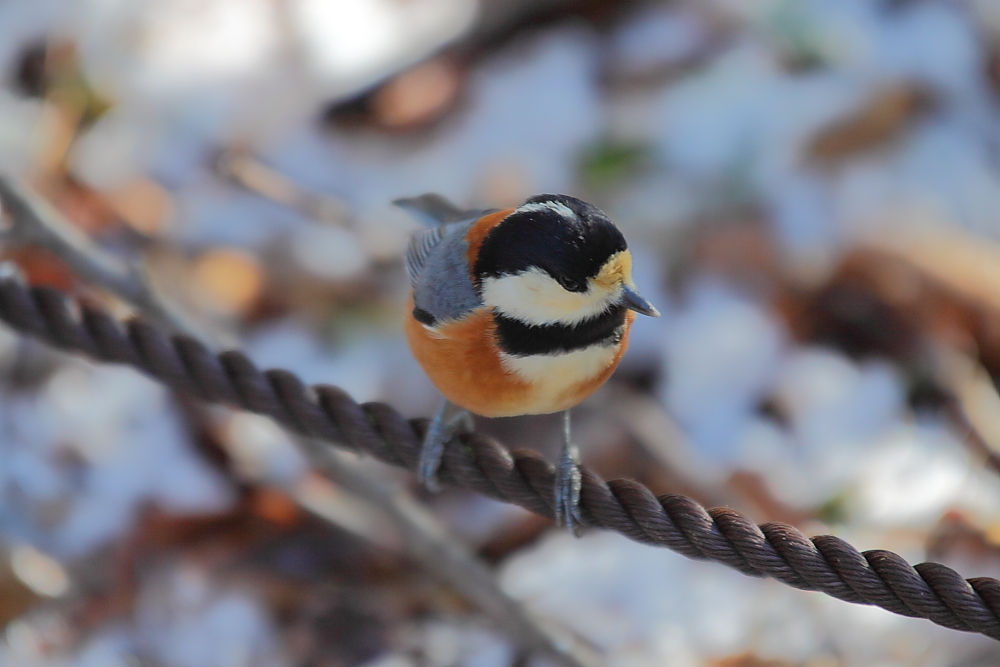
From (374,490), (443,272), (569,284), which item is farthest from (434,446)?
(374,490)

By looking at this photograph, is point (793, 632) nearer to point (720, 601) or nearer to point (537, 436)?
point (720, 601)

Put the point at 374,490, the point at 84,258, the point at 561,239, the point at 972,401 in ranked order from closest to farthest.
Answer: the point at 561,239
the point at 84,258
the point at 374,490
the point at 972,401

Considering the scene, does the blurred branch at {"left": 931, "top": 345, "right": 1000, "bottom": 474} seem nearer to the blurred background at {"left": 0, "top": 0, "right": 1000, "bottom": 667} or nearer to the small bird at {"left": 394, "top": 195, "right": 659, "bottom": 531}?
the blurred background at {"left": 0, "top": 0, "right": 1000, "bottom": 667}

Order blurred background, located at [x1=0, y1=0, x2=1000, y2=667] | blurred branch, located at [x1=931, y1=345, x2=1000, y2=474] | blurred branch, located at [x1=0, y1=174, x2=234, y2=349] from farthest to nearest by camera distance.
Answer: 1. blurred branch, located at [x1=931, y1=345, x2=1000, y2=474]
2. blurred background, located at [x1=0, y1=0, x2=1000, y2=667]
3. blurred branch, located at [x1=0, y1=174, x2=234, y2=349]

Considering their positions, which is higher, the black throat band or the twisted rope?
the black throat band

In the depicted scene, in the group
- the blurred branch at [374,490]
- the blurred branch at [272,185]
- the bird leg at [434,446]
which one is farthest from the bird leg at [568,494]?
the blurred branch at [272,185]

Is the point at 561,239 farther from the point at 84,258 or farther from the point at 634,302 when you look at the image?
the point at 84,258

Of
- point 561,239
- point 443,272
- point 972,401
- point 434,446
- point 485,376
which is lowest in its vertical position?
point 972,401

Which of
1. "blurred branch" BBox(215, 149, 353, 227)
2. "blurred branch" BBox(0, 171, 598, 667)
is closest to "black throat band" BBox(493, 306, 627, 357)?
"blurred branch" BBox(0, 171, 598, 667)

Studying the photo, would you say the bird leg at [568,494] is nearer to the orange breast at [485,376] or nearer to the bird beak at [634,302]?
the orange breast at [485,376]
